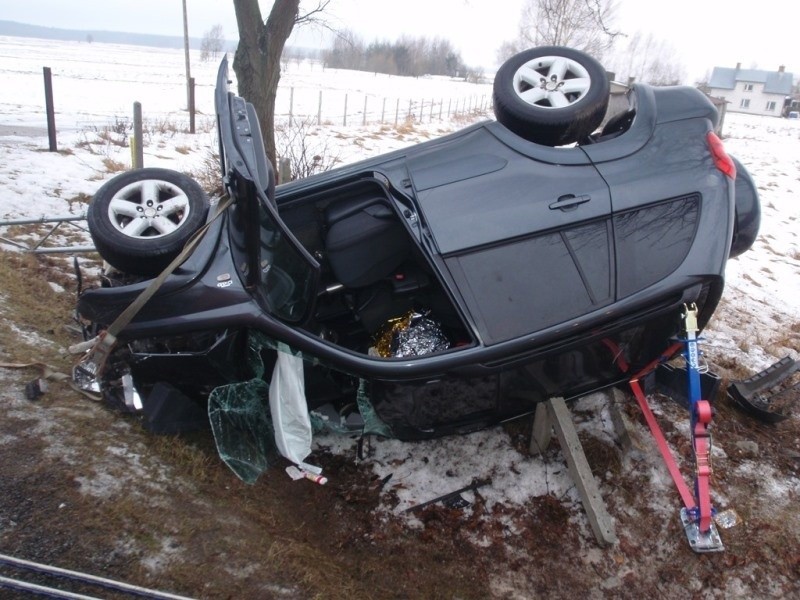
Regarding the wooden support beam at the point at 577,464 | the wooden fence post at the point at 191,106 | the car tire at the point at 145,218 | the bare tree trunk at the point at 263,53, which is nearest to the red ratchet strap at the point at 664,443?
the wooden support beam at the point at 577,464

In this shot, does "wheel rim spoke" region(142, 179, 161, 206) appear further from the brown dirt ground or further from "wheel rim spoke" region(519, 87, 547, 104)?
"wheel rim spoke" region(519, 87, 547, 104)

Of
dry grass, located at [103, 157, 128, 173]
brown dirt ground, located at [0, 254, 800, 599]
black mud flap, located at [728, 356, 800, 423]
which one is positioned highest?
dry grass, located at [103, 157, 128, 173]

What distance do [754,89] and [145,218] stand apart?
90026mm

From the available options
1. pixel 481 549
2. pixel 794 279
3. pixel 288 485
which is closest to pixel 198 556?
pixel 288 485

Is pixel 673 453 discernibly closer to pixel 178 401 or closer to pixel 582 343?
pixel 582 343

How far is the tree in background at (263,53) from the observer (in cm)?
720

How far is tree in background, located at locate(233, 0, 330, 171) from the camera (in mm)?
7199

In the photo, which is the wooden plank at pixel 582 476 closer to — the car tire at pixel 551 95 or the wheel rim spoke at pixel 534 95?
the car tire at pixel 551 95

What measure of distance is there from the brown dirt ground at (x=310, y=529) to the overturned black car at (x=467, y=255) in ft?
1.33

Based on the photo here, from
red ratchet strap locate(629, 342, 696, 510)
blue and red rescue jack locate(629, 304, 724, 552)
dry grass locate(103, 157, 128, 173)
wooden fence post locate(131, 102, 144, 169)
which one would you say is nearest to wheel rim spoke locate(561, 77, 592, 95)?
blue and red rescue jack locate(629, 304, 724, 552)

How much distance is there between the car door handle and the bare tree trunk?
5037 mm

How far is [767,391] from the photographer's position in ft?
12.9

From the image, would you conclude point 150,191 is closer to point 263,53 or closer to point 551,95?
point 551,95

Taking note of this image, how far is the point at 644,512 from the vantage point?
308 centimetres
